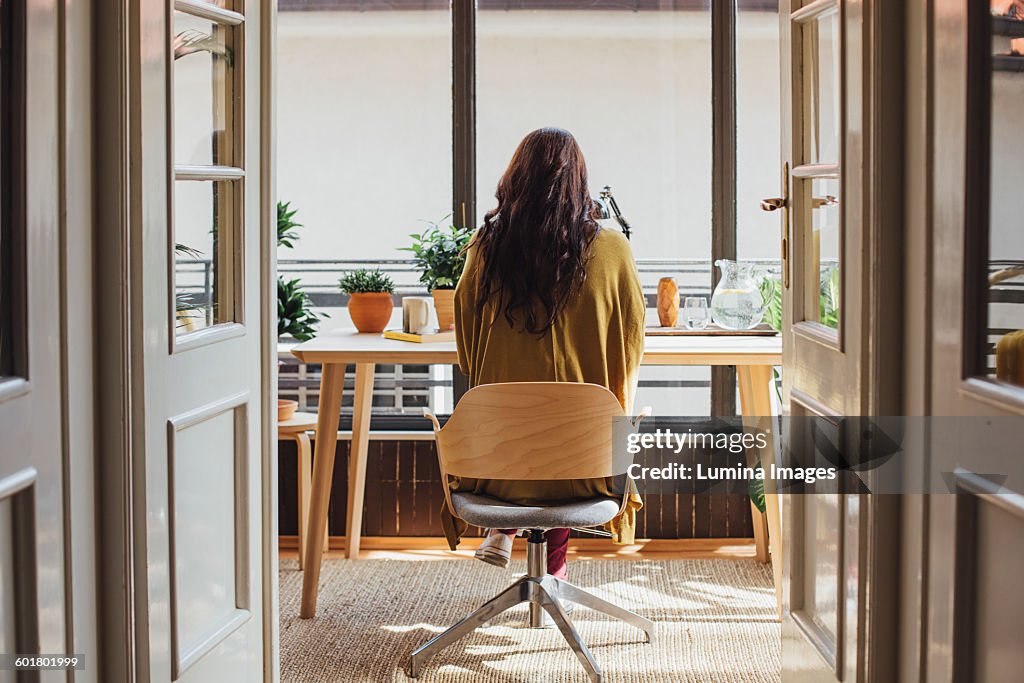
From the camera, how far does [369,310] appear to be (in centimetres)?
378

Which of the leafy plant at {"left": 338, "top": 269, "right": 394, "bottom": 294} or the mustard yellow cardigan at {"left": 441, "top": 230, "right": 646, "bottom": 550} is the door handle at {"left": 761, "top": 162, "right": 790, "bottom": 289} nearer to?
the mustard yellow cardigan at {"left": 441, "top": 230, "right": 646, "bottom": 550}

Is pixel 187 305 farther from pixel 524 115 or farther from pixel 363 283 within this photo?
pixel 524 115

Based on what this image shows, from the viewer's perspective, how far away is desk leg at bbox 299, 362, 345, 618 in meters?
3.29

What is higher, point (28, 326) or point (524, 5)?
point (524, 5)

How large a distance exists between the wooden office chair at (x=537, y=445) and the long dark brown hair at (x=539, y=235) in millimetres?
236

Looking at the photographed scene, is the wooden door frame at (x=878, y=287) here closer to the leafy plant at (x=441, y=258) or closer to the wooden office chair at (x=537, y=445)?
the wooden office chair at (x=537, y=445)

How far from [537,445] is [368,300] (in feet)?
4.45

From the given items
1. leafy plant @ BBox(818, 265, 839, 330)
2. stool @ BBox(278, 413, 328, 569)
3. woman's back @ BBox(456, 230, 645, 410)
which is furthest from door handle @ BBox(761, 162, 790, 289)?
stool @ BBox(278, 413, 328, 569)

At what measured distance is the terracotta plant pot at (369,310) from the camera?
148 inches

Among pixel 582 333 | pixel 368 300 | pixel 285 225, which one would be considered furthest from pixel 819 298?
pixel 285 225

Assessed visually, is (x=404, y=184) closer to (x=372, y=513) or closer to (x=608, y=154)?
(x=608, y=154)

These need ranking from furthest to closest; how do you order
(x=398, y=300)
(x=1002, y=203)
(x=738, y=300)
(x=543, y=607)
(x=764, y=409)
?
(x=398, y=300) < (x=738, y=300) < (x=764, y=409) < (x=543, y=607) < (x=1002, y=203)

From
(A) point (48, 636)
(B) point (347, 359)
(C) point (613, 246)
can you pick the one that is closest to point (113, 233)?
(A) point (48, 636)

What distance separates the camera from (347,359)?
335 cm
